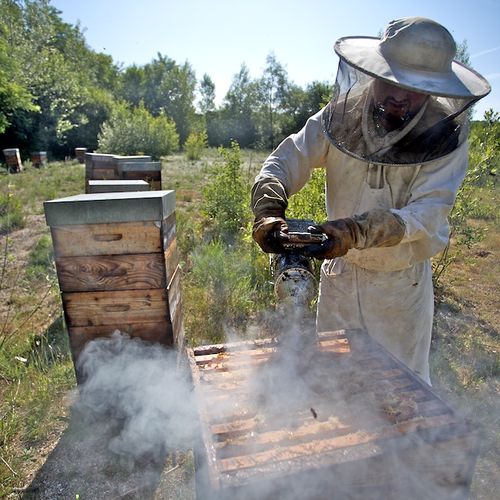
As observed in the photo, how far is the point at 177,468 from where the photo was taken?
2.22 meters

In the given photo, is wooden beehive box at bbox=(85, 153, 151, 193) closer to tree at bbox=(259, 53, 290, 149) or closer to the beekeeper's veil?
the beekeeper's veil

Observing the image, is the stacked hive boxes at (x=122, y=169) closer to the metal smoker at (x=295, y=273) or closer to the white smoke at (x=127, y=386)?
the white smoke at (x=127, y=386)

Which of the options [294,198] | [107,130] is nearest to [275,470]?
[294,198]

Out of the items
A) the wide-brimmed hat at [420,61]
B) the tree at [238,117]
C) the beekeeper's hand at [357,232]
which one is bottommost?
the beekeeper's hand at [357,232]

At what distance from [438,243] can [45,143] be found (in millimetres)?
21544

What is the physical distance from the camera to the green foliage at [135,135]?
58.9 ft

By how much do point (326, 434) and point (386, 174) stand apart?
3.94ft

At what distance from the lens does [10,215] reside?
22.7ft

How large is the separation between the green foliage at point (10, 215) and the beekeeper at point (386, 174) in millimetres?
6210

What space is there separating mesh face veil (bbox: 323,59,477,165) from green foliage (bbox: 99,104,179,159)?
17.6 metres

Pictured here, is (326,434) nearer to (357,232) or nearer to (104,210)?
(357,232)

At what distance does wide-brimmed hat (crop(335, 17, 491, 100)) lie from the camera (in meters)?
1.45

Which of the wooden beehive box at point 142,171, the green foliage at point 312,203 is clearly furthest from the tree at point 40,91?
the green foliage at point 312,203

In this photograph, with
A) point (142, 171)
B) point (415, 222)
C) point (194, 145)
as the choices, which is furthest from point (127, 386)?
point (194, 145)
